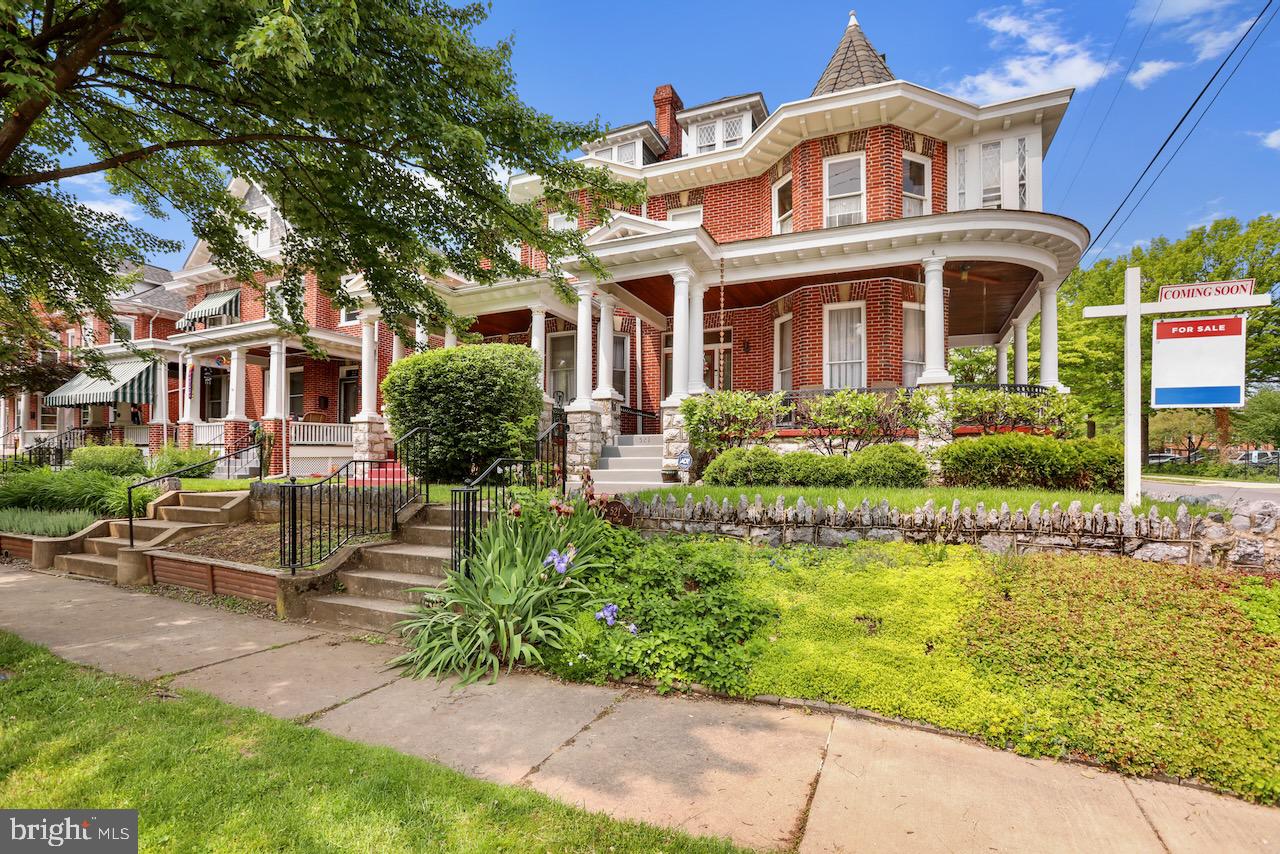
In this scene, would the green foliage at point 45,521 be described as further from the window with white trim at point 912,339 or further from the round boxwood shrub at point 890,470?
the window with white trim at point 912,339

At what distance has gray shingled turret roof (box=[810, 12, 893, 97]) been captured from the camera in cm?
1382

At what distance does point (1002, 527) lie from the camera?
544cm

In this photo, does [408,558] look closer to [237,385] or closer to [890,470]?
[890,470]

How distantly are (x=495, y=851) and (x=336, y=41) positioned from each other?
196 inches

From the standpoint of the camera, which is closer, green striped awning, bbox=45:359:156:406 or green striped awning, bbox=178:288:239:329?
green striped awning, bbox=45:359:156:406

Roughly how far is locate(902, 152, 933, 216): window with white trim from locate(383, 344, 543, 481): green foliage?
9365 millimetres

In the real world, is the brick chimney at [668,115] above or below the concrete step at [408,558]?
above

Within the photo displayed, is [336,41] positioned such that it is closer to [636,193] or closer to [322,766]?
[636,193]

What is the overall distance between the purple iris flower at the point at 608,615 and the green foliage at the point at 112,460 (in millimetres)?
18005

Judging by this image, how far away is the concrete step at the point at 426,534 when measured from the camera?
21.9 feet

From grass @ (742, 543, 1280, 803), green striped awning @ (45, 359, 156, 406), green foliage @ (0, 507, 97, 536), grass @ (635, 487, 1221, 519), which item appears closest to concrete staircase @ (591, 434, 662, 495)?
grass @ (635, 487, 1221, 519)

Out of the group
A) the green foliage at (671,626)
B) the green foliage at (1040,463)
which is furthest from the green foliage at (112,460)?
the green foliage at (1040,463)

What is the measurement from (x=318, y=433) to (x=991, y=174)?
19.7 metres

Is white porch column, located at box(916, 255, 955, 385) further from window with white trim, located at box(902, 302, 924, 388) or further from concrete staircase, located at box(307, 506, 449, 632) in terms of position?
concrete staircase, located at box(307, 506, 449, 632)
